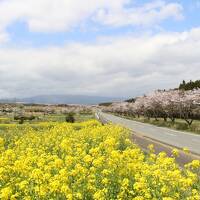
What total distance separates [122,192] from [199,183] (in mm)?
1899

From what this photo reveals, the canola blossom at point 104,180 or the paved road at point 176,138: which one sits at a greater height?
the canola blossom at point 104,180

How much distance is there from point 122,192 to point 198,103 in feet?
154

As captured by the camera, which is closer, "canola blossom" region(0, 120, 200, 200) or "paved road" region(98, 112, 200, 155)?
"canola blossom" region(0, 120, 200, 200)

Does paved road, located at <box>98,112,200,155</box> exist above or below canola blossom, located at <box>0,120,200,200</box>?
below

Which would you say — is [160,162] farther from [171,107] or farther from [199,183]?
[171,107]

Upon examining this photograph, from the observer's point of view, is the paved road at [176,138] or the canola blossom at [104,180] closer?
the canola blossom at [104,180]

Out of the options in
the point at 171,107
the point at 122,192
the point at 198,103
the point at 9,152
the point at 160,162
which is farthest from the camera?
the point at 171,107

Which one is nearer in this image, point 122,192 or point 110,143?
point 122,192

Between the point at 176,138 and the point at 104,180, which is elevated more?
the point at 104,180

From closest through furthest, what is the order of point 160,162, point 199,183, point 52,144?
point 199,183, point 160,162, point 52,144

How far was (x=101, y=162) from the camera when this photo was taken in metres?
9.64

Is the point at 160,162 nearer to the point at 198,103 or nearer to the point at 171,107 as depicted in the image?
the point at 198,103

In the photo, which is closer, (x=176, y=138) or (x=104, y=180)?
(x=104, y=180)

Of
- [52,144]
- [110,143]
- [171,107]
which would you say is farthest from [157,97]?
[110,143]
